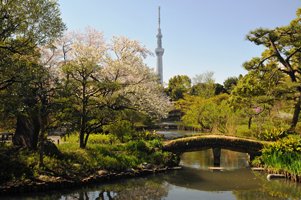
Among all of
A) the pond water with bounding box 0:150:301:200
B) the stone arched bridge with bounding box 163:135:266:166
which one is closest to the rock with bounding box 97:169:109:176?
the pond water with bounding box 0:150:301:200

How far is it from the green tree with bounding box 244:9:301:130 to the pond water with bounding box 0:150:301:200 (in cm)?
1074

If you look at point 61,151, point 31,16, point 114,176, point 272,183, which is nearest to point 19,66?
point 31,16

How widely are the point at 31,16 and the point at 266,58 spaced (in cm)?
2158

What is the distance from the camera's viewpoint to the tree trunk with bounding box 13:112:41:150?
781 inches

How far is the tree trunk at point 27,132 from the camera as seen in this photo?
19.8 m

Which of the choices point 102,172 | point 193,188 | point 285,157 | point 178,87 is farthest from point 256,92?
point 178,87

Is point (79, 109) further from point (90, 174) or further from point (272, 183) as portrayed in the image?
point (272, 183)

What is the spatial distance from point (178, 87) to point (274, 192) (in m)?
59.0

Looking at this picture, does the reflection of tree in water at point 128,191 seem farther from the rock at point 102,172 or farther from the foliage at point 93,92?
the foliage at point 93,92

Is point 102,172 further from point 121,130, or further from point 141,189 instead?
point 121,130

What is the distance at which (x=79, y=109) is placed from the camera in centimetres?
2125

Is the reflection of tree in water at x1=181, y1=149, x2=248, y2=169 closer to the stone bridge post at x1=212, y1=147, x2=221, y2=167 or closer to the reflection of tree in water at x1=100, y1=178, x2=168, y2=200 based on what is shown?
the stone bridge post at x1=212, y1=147, x2=221, y2=167

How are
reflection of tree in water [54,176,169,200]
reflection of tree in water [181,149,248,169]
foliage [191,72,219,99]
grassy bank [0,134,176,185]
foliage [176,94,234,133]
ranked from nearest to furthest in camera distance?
reflection of tree in water [54,176,169,200], grassy bank [0,134,176,185], reflection of tree in water [181,149,248,169], foliage [176,94,234,133], foliage [191,72,219,99]

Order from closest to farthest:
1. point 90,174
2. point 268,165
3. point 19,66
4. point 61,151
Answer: point 19,66 → point 90,174 → point 61,151 → point 268,165
